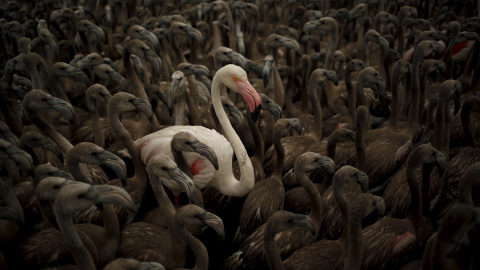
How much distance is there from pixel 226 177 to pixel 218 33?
183 inches

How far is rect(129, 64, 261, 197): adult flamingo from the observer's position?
498cm

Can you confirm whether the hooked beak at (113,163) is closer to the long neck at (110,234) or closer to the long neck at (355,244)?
the long neck at (110,234)

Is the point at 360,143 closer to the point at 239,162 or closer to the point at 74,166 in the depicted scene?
the point at 239,162

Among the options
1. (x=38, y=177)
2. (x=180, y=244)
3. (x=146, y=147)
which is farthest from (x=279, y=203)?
(x=38, y=177)

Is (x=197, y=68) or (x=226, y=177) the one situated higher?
(x=197, y=68)

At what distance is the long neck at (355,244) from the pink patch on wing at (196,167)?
5.69ft

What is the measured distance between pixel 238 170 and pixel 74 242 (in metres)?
2.31

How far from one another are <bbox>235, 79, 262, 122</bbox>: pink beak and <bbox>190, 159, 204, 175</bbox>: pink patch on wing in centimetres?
73

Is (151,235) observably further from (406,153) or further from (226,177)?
(406,153)

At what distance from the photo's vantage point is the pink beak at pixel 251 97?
4949mm

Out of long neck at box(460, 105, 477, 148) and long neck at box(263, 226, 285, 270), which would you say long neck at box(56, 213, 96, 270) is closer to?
long neck at box(263, 226, 285, 270)

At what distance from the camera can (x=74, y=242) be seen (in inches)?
142

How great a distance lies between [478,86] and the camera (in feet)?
21.6

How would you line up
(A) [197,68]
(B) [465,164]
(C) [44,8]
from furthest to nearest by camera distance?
(C) [44,8] < (A) [197,68] < (B) [465,164]
